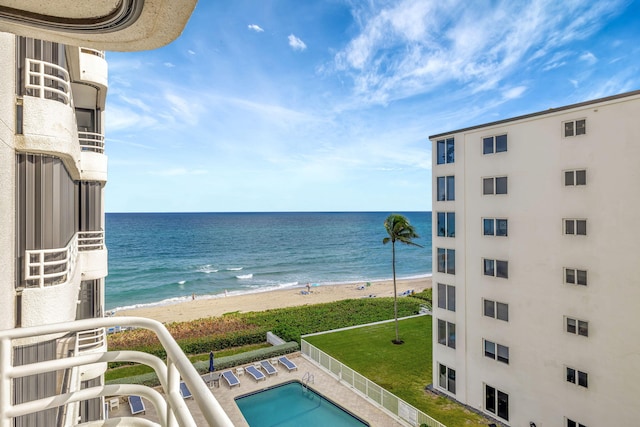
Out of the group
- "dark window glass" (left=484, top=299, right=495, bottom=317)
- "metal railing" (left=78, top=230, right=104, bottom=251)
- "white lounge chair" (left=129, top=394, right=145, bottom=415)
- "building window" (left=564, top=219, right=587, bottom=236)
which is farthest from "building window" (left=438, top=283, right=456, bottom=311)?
"white lounge chair" (left=129, top=394, right=145, bottom=415)

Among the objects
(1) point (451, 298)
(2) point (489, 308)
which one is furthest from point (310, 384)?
(2) point (489, 308)

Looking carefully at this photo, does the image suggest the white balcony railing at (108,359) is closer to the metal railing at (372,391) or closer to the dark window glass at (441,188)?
the metal railing at (372,391)

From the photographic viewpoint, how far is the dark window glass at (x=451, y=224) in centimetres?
1725

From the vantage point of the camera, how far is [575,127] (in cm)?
1344

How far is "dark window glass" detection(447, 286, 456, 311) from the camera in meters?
17.4

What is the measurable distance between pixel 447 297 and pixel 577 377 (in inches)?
233

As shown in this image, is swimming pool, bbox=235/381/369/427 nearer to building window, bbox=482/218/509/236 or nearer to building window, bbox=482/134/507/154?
building window, bbox=482/218/509/236

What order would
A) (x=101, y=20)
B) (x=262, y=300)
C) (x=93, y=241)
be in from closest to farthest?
(x=101, y=20), (x=93, y=241), (x=262, y=300)

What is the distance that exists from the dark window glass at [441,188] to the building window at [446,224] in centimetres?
84

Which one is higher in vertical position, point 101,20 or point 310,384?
point 101,20

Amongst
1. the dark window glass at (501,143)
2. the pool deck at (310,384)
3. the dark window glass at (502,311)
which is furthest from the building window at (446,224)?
the pool deck at (310,384)

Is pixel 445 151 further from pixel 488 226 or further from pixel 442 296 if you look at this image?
pixel 442 296

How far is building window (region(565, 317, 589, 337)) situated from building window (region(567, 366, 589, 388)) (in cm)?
153

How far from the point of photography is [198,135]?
3612 inches
